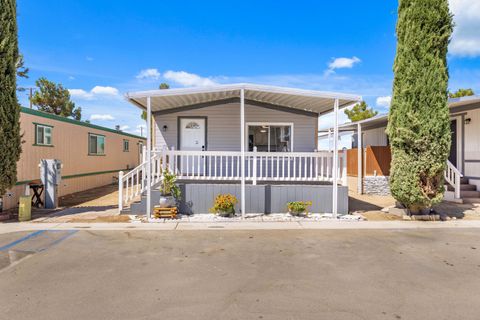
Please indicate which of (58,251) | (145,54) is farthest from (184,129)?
(145,54)

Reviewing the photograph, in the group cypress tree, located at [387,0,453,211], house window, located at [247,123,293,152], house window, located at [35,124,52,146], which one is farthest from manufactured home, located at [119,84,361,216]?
house window, located at [35,124,52,146]

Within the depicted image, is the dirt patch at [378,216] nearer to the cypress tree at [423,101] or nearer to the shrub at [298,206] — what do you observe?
the cypress tree at [423,101]


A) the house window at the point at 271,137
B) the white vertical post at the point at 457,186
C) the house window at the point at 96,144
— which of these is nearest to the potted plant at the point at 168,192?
the house window at the point at 271,137

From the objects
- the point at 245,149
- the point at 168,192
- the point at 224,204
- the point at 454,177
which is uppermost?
the point at 245,149

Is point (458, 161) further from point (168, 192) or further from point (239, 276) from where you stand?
point (239, 276)

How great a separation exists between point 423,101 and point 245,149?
16.9 feet

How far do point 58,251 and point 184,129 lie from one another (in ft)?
18.9

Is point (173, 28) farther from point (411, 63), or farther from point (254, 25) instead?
point (411, 63)

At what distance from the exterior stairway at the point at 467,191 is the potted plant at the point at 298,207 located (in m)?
5.57

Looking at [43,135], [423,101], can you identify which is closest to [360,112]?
[423,101]

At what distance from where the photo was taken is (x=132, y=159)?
20.0 meters

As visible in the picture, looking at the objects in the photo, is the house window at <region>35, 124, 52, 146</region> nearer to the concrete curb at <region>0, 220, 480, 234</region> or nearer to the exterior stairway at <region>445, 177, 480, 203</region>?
the concrete curb at <region>0, 220, 480, 234</region>

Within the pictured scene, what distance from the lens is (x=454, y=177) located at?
10.3 meters

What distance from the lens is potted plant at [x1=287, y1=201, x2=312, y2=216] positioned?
7887 mm
